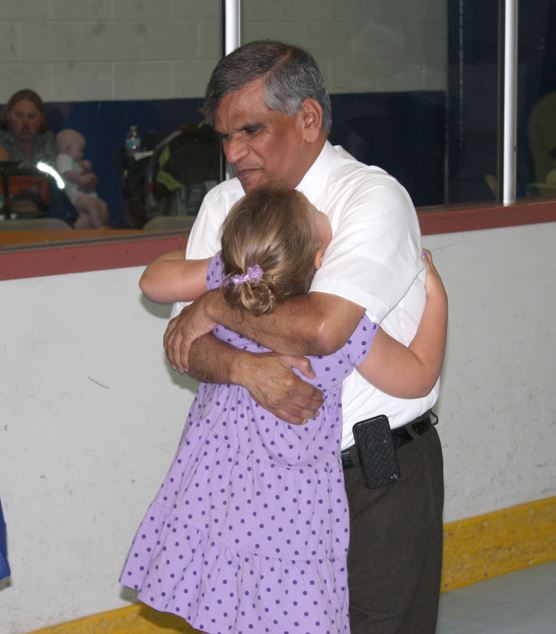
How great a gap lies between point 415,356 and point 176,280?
0.47 m

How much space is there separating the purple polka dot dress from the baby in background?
153cm

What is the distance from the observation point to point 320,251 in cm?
216

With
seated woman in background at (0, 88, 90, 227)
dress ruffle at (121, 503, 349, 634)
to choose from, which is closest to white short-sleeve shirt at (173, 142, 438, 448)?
dress ruffle at (121, 503, 349, 634)

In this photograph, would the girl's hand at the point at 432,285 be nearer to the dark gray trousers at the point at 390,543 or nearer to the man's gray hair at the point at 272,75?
the dark gray trousers at the point at 390,543

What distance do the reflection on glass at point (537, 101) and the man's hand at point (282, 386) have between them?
2579 millimetres

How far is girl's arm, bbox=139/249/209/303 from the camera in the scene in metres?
2.36

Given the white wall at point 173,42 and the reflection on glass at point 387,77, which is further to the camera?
the reflection on glass at point 387,77

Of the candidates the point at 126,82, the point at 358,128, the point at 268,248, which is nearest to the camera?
the point at 268,248

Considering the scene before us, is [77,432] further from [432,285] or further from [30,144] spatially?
[432,285]

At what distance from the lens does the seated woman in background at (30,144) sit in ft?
11.6

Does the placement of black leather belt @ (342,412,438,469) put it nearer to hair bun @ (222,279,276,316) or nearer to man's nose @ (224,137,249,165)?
hair bun @ (222,279,276,316)

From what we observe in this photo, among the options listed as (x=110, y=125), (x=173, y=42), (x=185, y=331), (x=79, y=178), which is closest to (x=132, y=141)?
(x=110, y=125)

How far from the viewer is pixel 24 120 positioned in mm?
3574

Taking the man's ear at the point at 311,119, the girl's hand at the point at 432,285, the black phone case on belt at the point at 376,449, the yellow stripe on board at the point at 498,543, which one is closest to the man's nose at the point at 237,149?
the man's ear at the point at 311,119
